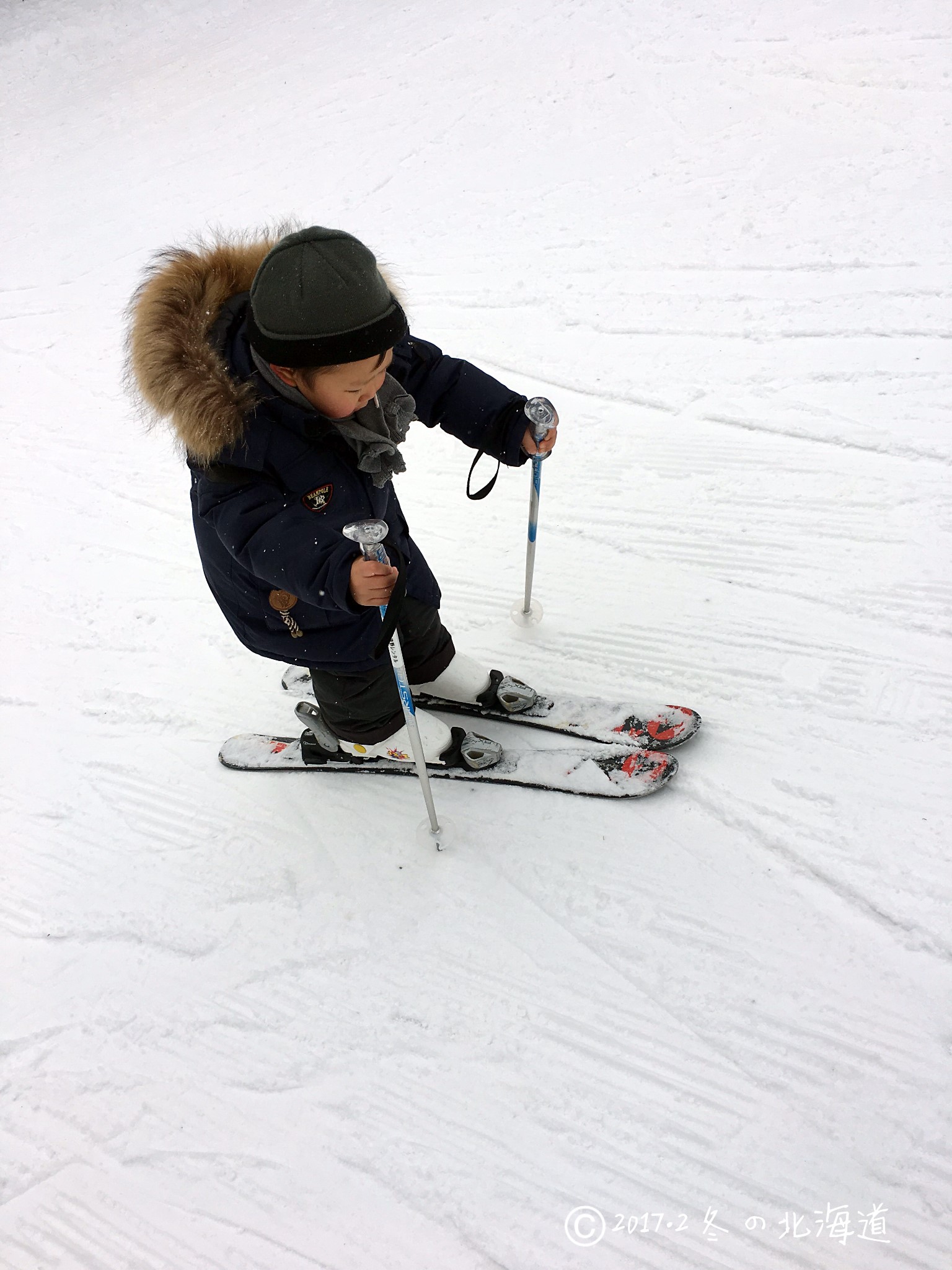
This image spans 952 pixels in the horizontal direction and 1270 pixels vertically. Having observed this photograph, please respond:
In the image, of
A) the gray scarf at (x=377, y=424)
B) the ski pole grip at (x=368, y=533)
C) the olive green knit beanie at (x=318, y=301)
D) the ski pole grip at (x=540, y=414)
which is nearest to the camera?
the olive green knit beanie at (x=318, y=301)

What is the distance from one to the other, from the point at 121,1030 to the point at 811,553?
8.84 feet

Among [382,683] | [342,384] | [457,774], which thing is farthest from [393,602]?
[457,774]

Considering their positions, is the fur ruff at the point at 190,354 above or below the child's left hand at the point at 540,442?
above

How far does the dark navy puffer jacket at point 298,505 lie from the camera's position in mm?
1581

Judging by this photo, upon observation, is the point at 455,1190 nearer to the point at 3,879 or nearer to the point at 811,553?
the point at 3,879

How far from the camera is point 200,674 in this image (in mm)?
2930

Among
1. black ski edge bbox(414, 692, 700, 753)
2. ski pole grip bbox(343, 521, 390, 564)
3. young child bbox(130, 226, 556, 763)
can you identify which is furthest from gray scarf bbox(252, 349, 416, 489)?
black ski edge bbox(414, 692, 700, 753)

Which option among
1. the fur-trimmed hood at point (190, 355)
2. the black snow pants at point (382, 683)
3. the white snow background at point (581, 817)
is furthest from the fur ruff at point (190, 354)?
the white snow background at point (581, 817)

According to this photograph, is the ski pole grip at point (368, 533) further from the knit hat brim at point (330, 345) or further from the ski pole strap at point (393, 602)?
the knit hat brim at point (330, 345)

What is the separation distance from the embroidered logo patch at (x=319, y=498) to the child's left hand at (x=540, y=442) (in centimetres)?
66

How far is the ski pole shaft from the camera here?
2047mm

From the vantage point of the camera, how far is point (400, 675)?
195 cm

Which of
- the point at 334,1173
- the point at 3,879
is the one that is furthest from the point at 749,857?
Answer: the point at 3,879

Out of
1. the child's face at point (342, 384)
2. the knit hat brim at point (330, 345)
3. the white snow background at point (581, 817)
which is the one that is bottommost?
the white snow background at point (581, 817)
